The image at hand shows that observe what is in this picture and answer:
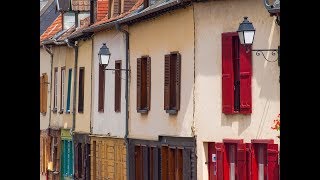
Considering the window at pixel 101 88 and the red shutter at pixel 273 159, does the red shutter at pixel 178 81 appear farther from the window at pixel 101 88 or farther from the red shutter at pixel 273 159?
the window at pixel 101 88

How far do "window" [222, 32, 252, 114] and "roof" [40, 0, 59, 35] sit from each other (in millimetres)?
34323

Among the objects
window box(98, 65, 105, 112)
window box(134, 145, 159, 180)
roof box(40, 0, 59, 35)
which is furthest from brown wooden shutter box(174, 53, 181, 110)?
roof box(40, 0, 59, 35)

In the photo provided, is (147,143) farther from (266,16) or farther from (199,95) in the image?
(266,16)

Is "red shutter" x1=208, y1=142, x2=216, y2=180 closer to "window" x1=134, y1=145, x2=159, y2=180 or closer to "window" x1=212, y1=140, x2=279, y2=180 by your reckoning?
"window" x1=212, y1=140, x2=279, y2=180

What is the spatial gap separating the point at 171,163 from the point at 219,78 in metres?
4.28

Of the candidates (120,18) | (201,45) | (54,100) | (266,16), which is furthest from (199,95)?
(54,100)

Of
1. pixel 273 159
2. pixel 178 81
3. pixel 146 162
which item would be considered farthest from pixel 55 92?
pixel 273 159

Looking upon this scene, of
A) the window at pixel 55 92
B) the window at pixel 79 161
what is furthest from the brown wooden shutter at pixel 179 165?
the window at pixel 55 92

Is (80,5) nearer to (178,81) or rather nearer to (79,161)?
(79,161)

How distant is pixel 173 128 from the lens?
97.6 ft

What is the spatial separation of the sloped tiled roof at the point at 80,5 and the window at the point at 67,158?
5.31m


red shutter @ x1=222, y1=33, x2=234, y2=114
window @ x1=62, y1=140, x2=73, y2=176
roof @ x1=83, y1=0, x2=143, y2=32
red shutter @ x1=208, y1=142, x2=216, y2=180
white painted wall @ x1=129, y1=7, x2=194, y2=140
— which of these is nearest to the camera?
red shutter @ x1=222, y1=33, x2=234, y2=114

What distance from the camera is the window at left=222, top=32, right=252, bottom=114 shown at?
2566 cm

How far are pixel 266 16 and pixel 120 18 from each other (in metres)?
11.0
